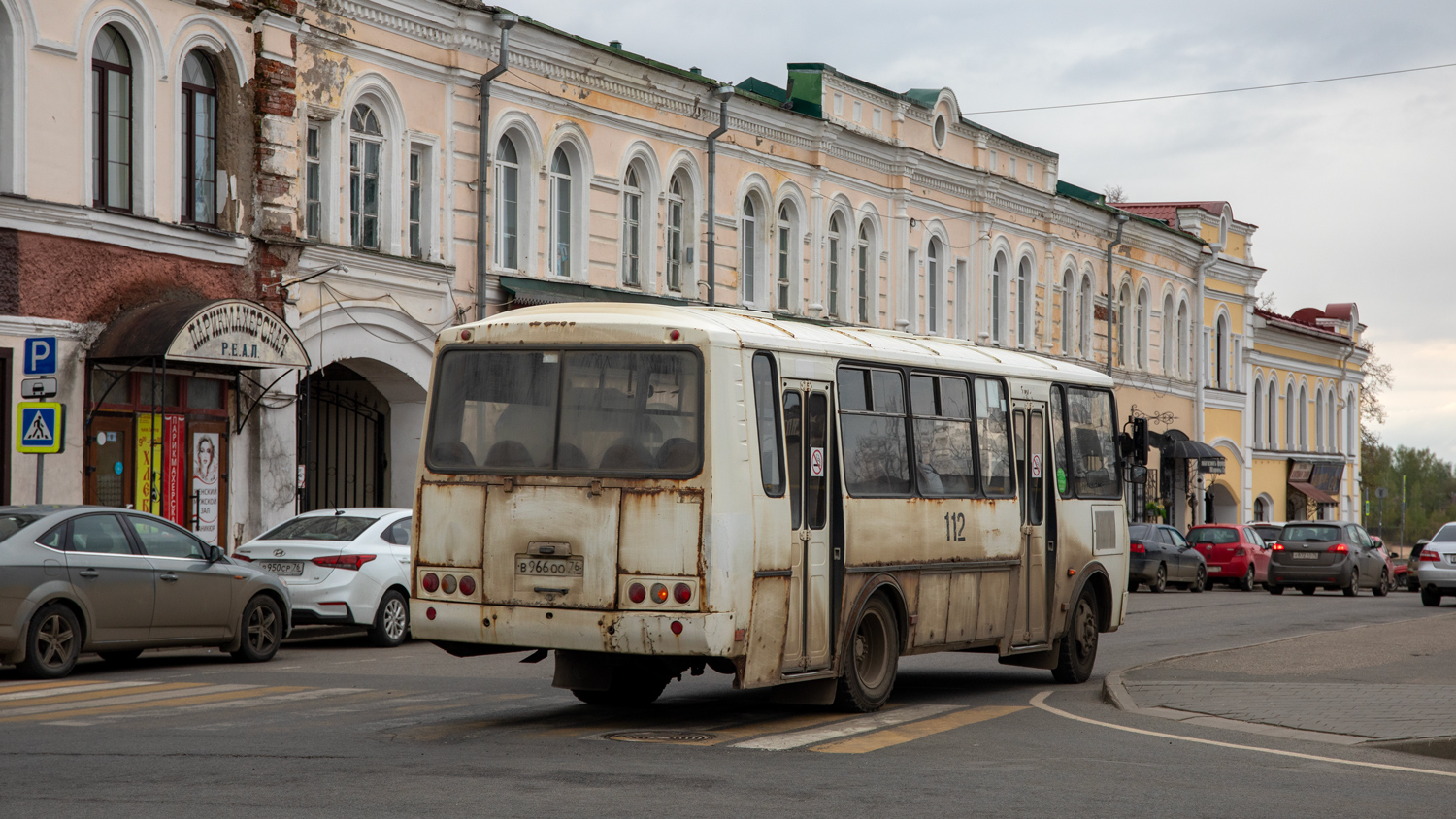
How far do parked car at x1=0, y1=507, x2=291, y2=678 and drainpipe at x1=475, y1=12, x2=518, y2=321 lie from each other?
34.8ft

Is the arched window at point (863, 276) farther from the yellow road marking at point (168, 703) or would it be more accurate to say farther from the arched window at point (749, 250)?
the yellow road marking at point (168, 703)

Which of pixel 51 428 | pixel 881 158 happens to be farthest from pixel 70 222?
pixel 881 158

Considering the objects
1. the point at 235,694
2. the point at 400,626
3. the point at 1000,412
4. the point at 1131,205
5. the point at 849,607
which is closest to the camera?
the point at 849,607

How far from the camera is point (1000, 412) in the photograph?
1462 centimetres

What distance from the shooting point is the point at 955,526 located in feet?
45.1

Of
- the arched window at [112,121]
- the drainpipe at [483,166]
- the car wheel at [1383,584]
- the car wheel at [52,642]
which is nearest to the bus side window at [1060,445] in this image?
the car wheel at [52,642]

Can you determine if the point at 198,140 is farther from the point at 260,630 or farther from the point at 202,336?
the point at 260,630

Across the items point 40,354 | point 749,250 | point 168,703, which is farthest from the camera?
point 749,250

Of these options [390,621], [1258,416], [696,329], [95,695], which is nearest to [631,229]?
[390,621]

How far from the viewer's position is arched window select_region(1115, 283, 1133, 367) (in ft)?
163

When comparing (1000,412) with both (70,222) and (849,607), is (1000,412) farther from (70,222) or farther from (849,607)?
(70,222)

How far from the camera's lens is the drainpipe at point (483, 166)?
26953mm

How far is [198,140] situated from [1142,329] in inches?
1367

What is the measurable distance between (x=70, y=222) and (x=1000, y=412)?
12.0m
